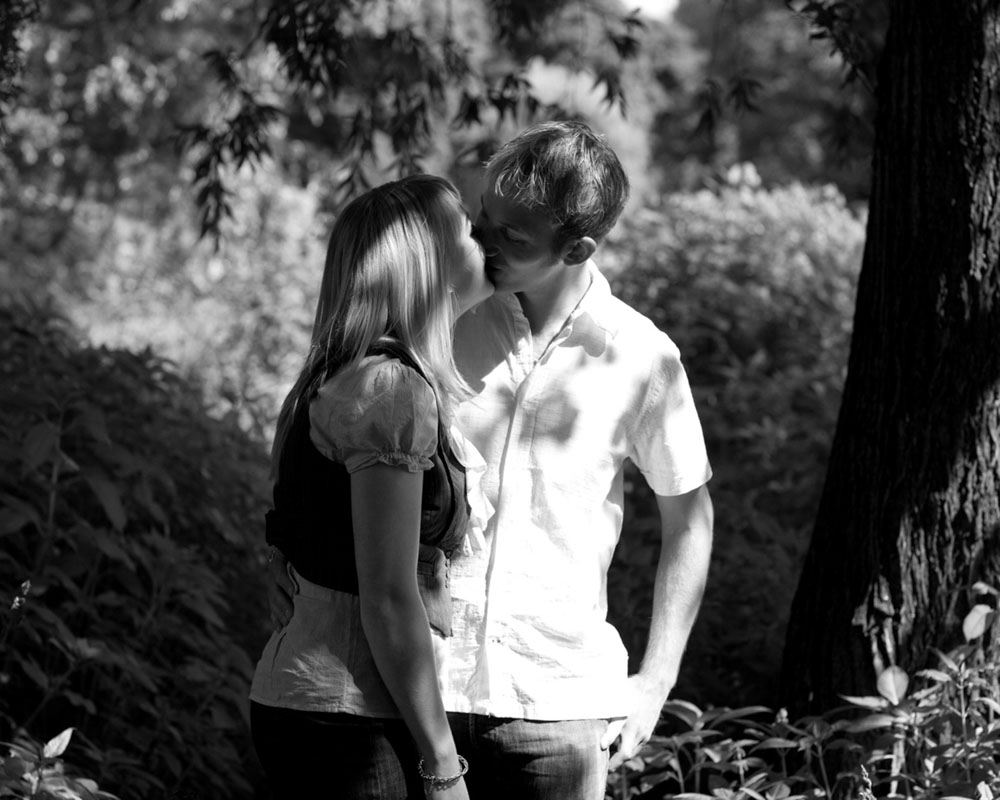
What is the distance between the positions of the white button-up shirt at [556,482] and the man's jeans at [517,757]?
0.03 m

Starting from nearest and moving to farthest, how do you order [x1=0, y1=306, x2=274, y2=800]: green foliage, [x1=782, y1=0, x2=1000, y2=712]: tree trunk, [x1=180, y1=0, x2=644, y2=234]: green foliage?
1. [x1=782, y1=0, x2=1000, y2=712]: tree trunk
2. [x1=0, y1=306, x2=274, y2=800]: green foliage
3. [x1=180, y1=0, x2=644, y2=234]: green foliage

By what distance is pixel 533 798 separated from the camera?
2254 mm

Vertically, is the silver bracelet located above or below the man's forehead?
below

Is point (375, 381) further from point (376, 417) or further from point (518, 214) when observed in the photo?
point (518, 214)

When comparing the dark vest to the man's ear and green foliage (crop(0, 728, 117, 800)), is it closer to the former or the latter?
the man's ear

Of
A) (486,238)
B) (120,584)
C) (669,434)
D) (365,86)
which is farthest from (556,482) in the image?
(365,86)

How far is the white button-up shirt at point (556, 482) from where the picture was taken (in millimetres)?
2271

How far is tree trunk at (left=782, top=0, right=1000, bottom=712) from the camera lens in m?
2.96

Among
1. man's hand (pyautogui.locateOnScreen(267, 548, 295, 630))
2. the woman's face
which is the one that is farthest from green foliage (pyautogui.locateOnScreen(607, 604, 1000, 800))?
the woman's face

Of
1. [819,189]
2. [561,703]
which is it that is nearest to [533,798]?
[561,703]

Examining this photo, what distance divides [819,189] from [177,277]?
596cm

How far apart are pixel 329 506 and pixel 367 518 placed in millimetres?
129

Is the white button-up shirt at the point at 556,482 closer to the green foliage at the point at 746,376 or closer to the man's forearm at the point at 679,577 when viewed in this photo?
the man's forearm at the point at 679,577

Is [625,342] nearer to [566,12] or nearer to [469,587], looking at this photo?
[469,587]
